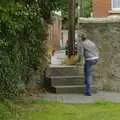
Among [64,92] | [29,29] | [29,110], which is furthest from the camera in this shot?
[64,92]

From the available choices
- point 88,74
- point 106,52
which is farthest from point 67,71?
point 88,74

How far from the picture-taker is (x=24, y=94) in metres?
16.0

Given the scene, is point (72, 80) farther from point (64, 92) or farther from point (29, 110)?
point (29, 110)

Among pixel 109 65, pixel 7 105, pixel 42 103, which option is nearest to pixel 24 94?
pixel 42 103

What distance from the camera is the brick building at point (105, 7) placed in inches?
1174

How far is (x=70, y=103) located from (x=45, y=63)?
2.52 meters

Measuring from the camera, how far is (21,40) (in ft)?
51.0

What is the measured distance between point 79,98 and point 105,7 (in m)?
14.6

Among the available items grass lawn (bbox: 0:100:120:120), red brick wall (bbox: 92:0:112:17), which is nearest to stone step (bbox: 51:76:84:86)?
grass lawn (bbox: 0:100:120:120)

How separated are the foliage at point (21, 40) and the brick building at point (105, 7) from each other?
12.8 m

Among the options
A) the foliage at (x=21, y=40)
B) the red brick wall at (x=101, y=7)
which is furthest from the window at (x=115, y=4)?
the foliage at (x=21, y=40)

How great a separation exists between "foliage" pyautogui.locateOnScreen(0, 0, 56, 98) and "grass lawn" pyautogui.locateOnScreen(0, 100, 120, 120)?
1.83ft

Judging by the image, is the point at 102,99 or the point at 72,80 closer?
the point at 102,99

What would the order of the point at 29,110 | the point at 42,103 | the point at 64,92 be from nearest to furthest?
1. the point at 29,110
2. the point at 42,103
3. the point at 64,92
